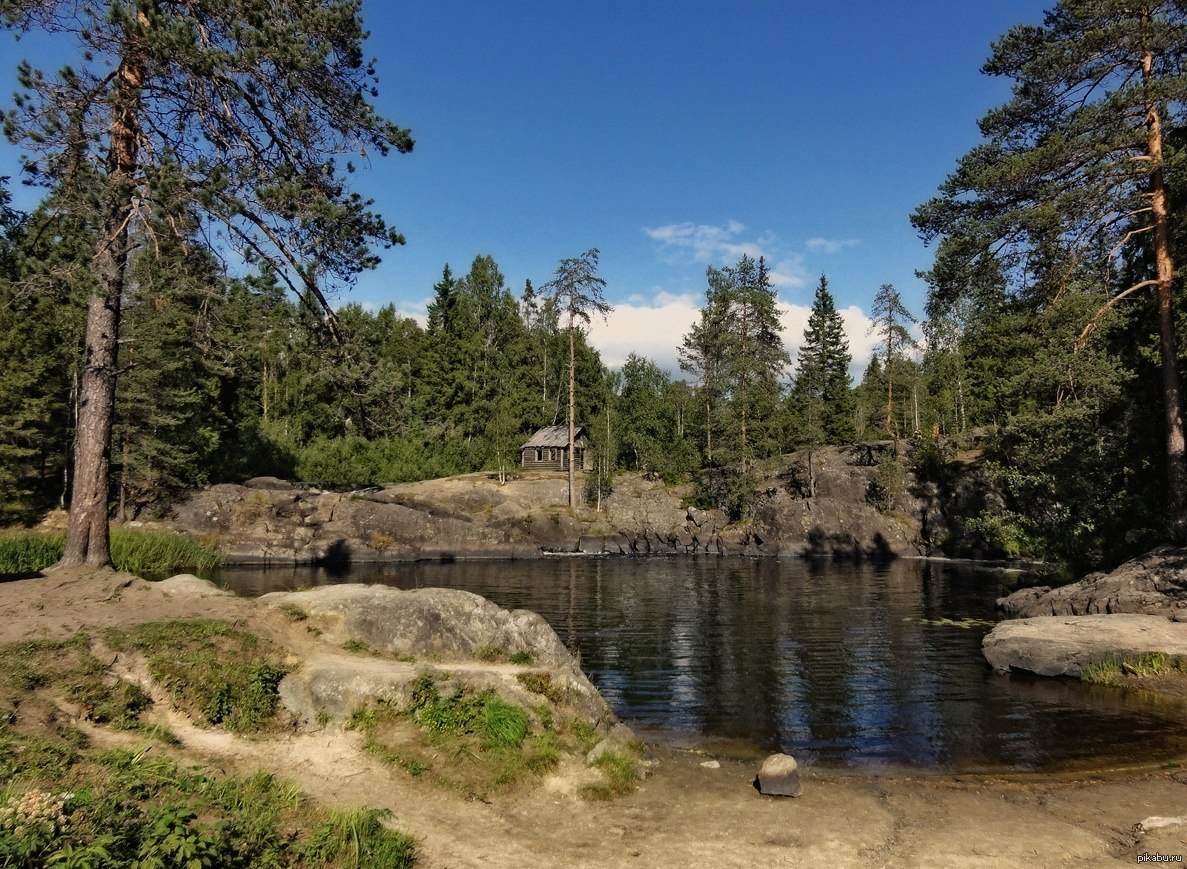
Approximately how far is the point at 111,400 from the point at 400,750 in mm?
9707

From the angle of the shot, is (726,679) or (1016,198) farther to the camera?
(1016,198)

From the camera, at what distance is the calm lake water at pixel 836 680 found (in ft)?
40.5

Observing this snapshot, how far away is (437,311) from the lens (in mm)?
84375

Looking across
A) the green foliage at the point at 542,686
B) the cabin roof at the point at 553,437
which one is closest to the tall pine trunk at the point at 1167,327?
the green foliage at the point at 542,686

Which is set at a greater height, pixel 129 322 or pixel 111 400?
pixel 129 322

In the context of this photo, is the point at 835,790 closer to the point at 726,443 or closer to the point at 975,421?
the point at 726,443

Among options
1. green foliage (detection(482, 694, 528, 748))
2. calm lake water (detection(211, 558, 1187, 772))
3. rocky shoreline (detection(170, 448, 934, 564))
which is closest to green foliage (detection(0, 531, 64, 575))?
calm lake water (detection(211, 558, 1187, 772))

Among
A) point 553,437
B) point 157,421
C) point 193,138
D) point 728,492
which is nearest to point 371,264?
point 193,138

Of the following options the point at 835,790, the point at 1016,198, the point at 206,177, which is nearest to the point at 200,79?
the point at 206,177

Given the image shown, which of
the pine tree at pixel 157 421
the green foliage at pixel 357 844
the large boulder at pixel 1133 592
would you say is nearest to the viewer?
the green foliage at pixel 357 844

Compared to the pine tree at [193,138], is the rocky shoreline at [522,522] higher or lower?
lower

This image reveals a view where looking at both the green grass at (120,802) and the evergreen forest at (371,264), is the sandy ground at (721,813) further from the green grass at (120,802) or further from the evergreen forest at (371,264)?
the evergreen forest at (371,264)

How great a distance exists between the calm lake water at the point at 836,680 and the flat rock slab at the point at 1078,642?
0.50 metres

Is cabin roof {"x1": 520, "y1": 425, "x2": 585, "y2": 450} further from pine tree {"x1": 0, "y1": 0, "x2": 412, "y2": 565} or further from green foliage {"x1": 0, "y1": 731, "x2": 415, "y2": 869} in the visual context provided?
green foliage {"x1": 0, "y1": 731, "x2": 415, "y2": 869}
